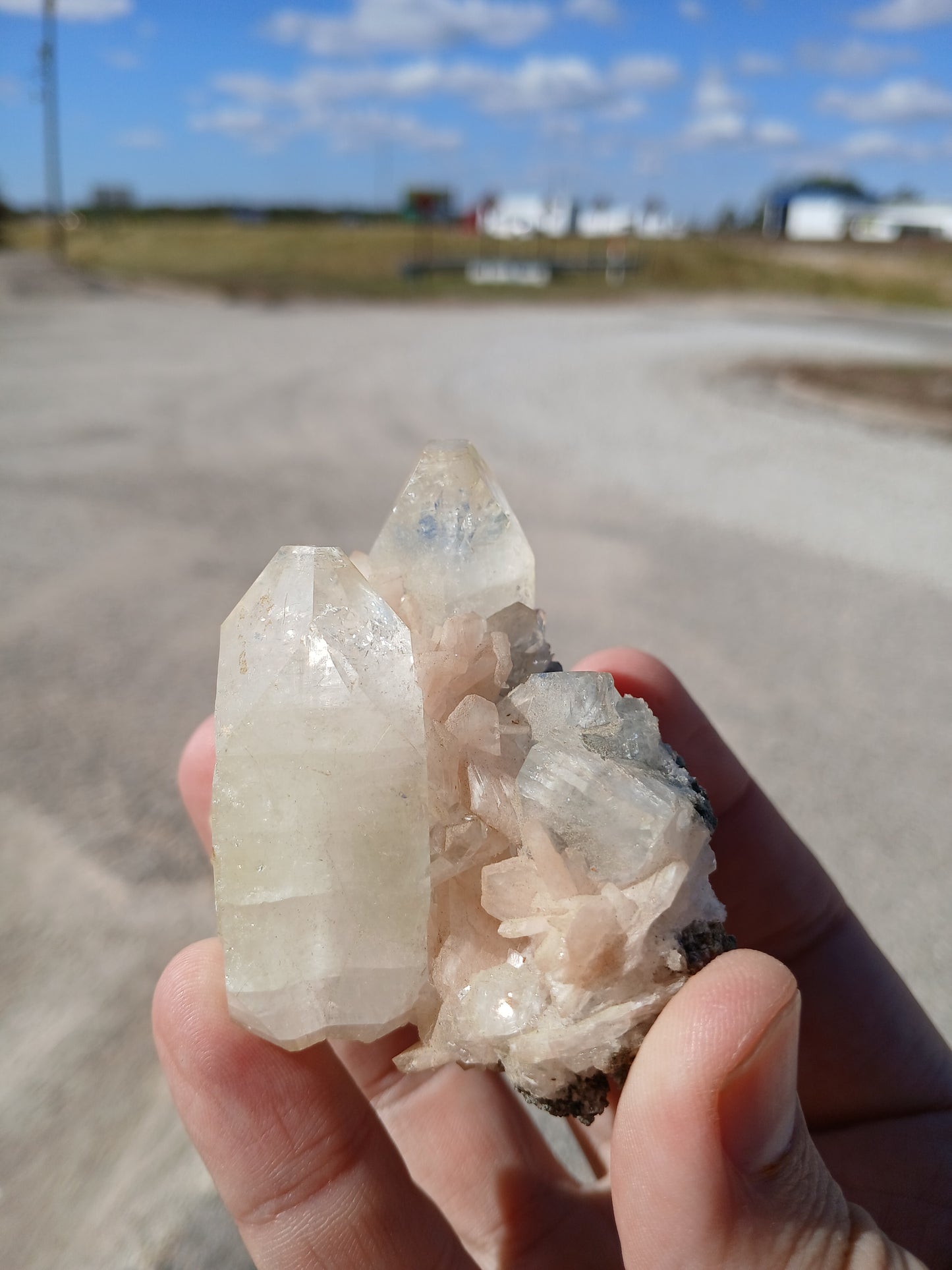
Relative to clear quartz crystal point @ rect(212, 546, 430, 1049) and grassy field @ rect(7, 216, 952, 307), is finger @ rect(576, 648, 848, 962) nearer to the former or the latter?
clear quartz crystal point @ rect(212, 546, 430, 1049)

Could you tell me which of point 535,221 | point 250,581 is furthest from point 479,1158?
point 535,221

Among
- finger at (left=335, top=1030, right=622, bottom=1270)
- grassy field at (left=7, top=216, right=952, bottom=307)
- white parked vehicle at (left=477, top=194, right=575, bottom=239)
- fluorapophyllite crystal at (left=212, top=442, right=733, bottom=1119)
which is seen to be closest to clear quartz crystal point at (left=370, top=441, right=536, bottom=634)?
fluorapophyllite crystal at (left=212, top=442, right=733, bottom=1119)

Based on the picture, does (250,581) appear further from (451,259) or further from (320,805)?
(451,259)

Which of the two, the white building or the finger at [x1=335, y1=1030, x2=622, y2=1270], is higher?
the white building

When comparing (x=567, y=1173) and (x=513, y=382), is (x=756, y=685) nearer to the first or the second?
(x=567, y=1173)

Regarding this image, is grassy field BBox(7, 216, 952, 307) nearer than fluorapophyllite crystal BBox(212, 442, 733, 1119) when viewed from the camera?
No

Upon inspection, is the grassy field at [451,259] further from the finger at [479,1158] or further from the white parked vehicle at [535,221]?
the finger at [479,1158]
